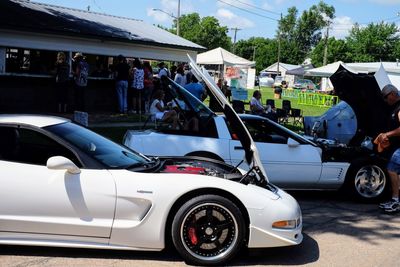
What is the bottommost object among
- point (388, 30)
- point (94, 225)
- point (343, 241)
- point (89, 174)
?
point (343, 241)

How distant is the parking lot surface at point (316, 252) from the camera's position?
4637 mm

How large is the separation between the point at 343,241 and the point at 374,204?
6.99ft

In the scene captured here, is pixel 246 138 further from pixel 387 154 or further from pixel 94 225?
pixel 387 154

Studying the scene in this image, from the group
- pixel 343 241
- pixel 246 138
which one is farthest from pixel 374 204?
pixel 246 138

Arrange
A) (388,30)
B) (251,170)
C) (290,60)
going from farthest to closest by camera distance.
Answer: (290,60)
(388,30)
(251,170)

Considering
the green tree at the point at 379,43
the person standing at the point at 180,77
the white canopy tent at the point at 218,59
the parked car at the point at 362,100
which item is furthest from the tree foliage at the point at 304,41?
the parked car at the point at 362,100

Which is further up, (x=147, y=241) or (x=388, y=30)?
(x=388, y=30)

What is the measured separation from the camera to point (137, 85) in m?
17.2

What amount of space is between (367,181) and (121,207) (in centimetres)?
439

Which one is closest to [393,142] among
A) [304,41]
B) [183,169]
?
[183,169]

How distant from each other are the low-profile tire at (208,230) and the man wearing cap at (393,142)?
3.24 meters

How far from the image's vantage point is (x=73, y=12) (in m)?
20.0

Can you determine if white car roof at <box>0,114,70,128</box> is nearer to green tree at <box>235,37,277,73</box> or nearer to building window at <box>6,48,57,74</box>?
building window at <box>6,48,57,74</box>

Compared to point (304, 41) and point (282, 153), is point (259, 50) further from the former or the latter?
point (282, 153)
